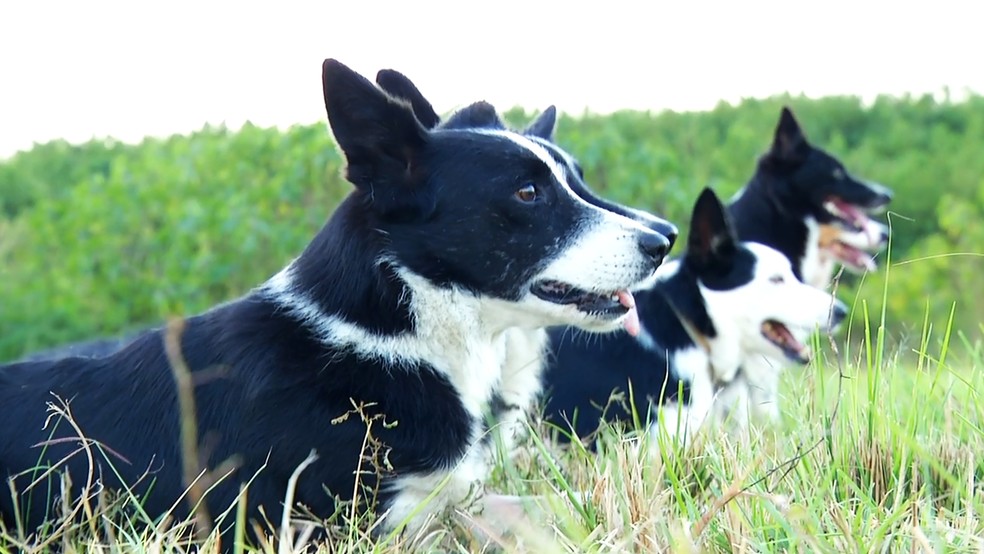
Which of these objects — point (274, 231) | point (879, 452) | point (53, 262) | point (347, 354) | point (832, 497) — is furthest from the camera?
point (53, 262)

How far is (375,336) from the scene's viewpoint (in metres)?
2.81

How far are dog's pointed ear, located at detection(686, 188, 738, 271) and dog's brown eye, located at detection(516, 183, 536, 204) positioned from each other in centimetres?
188

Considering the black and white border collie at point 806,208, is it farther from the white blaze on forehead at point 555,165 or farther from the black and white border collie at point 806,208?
the white blaze on forehead at point 555,165

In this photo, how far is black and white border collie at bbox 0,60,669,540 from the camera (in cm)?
268

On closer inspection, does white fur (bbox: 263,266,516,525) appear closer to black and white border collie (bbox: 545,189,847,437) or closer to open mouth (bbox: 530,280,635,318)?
open mouth (bbox: 530,280,635,318)

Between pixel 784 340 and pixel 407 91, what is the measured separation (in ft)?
8.13

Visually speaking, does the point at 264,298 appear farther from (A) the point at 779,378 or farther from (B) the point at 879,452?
(A) the point at 779,378

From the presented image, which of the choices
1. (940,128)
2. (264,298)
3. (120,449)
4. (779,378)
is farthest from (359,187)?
(940,128)

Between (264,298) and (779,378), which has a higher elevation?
(264,298)

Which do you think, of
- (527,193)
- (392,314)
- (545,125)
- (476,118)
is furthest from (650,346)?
(392,314)

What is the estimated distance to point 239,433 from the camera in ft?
8.84

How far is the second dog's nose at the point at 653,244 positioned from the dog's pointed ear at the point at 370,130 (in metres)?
0.62

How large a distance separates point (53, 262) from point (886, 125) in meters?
9.21

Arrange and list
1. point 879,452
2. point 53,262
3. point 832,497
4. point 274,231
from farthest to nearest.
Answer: point 53,262
point 274,231
point 879,452
point 832,497
